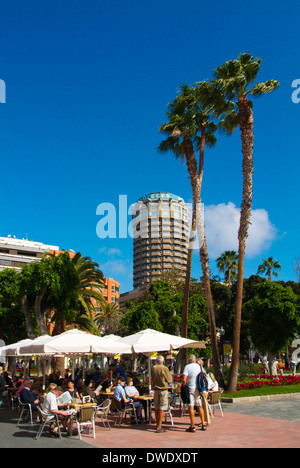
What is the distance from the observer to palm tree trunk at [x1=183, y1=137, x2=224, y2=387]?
18453 mm

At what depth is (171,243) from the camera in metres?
140

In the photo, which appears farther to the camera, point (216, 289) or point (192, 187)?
point (216, 289)

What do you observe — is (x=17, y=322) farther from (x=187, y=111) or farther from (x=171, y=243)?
(x=171, y=243)

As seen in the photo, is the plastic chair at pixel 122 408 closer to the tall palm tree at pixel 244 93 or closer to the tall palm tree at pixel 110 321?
the tall palm tree at pixel 244 93

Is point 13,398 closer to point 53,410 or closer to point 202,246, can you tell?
point 53,410

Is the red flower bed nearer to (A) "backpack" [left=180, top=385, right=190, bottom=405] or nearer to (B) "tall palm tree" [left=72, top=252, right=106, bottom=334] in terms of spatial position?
(A) "backpack" [left=180, top=385, right=190, bottom=405]

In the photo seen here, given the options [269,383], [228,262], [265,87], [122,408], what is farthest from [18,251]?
[122,408]

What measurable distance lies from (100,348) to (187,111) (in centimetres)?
1484

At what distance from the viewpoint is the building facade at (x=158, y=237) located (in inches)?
5591

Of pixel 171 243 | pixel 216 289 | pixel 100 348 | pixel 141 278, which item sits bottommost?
pixel 100 348

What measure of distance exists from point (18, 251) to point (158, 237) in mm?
65336

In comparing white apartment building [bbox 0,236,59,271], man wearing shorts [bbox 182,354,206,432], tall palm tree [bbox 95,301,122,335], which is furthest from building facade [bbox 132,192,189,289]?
man wearing shorts [bbox 182,354,206,432]
